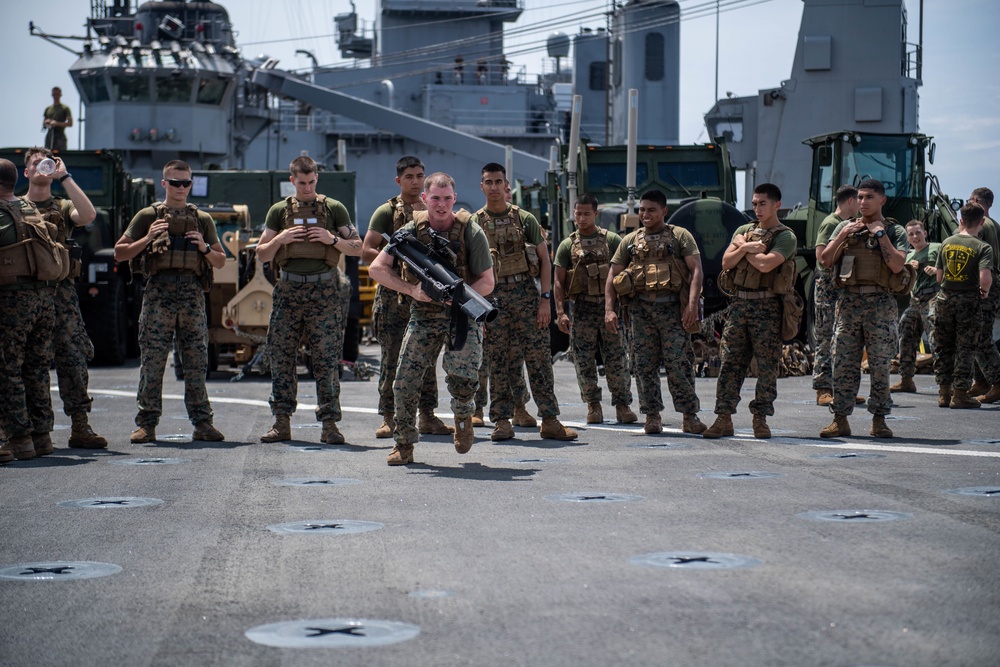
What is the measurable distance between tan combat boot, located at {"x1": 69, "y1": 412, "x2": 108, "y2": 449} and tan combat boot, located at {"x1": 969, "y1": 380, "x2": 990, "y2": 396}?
7.75 m

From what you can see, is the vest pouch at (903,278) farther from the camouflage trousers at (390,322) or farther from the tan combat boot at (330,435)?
Result: the tan combat boot at (330,435)

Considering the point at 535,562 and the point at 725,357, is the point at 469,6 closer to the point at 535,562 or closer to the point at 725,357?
the point at 725,357

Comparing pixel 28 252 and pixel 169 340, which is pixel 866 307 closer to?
pixel 169 340

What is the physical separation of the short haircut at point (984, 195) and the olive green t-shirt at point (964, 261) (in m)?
0.58

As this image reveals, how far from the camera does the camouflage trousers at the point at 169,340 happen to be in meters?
9.32

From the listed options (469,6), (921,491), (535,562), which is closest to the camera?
(535,562)

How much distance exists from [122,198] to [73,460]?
12.4 meters

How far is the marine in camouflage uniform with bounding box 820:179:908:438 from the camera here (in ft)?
30.2

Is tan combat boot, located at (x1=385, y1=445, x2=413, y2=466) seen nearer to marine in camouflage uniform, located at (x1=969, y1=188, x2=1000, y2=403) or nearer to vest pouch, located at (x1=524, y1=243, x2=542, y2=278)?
vest pouch, located at (x1=524, y1=243, x2=542, y2=278)

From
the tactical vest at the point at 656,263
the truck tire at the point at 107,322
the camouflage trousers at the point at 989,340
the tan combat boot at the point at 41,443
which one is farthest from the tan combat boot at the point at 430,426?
the truck tire at the point at 107,322

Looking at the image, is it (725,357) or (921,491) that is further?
(725,357)

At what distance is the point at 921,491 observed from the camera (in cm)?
649

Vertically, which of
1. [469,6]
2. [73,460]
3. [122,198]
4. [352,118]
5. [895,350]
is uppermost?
[469,6]

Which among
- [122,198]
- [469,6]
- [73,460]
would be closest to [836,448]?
[73,460]
